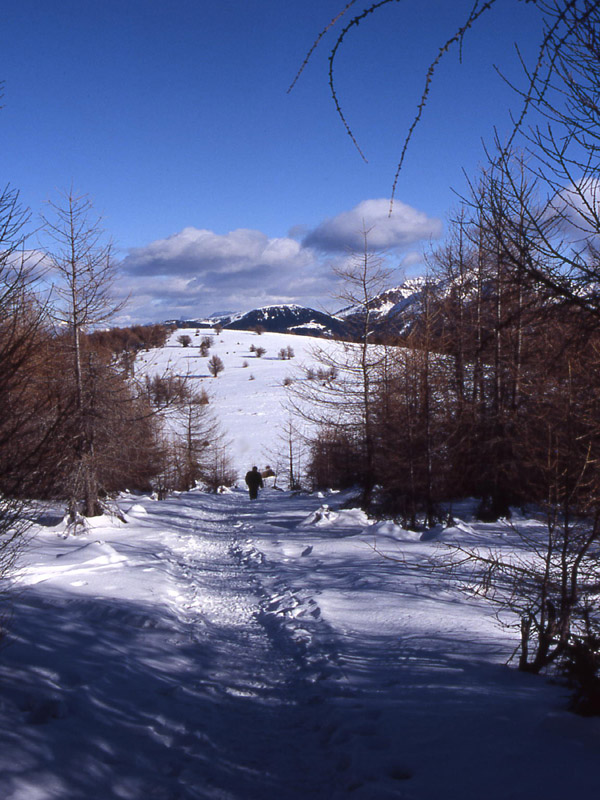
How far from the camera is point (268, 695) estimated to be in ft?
17.9

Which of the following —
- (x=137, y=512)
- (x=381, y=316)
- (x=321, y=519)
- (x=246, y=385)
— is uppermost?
(x=381, y=316)

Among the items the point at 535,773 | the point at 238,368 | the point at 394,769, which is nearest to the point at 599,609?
the point at 535,773

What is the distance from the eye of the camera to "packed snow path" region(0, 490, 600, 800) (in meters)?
3.83

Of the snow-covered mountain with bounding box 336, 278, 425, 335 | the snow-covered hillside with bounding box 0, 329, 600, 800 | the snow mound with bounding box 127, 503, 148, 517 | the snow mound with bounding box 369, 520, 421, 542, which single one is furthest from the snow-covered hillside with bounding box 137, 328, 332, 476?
the snow-covered hillside with bounding box 0, 329, 600, 800

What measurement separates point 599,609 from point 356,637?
3107mm

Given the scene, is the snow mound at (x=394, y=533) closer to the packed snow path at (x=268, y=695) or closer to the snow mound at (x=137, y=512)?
the packed snow path at (x=268, y=695)

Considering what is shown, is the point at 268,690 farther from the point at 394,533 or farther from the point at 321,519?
the point at 321,519

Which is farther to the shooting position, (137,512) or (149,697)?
(137,512)

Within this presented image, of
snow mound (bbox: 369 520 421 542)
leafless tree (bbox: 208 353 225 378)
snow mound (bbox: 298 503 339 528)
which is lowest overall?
snow mound (bbox: 298 503 339 528)

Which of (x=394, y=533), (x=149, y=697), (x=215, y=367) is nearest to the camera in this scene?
(x=149, y=697)

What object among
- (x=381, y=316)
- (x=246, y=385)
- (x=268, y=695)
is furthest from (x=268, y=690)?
(x=246, y=385)

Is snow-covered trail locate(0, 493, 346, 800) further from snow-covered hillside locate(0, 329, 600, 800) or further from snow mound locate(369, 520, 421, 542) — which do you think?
snow mound locate(369, 520, 421, 542)

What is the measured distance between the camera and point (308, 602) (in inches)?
335

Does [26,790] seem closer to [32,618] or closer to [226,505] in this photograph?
[32,618]
